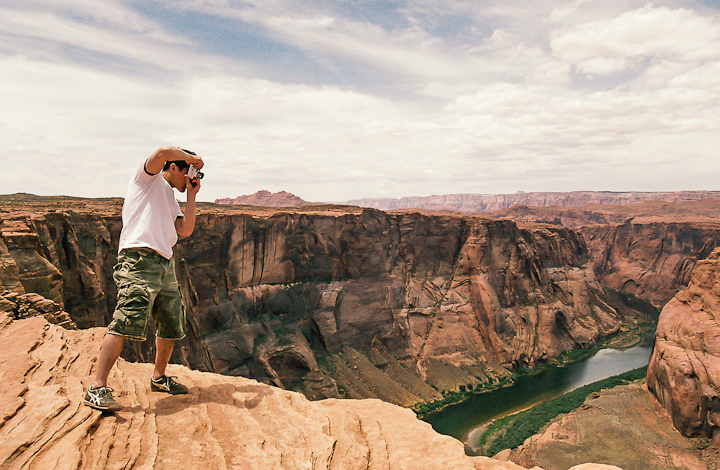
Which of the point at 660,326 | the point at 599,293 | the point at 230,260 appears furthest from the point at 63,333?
the point at 599,293

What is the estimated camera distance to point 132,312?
211 inches

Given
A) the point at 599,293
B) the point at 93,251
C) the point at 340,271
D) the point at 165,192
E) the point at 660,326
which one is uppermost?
the point at 165,192

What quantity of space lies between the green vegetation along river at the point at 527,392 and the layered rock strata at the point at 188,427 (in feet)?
110

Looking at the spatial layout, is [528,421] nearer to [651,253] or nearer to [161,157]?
[161,157]

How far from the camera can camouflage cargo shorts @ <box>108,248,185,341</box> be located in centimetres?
533

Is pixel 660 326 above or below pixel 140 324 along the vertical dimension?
below

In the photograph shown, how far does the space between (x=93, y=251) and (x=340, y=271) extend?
27102mm

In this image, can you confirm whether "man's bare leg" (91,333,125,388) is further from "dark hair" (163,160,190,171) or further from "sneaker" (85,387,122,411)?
"dark hair" (163,160,190,171)

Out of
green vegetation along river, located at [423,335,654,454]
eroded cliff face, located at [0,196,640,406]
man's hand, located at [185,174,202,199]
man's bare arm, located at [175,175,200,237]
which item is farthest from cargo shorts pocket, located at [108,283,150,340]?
green vegetation along river, located at [423,335,654,454]

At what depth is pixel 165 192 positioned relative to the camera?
5824mm

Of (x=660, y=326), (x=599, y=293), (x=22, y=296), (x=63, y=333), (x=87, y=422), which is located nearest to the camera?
(x=87, y=422)

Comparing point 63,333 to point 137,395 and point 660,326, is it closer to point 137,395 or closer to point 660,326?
point 137,395

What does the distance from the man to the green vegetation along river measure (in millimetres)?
34735

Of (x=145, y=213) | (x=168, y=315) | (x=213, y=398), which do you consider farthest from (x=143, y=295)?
(x=213, y=398)
